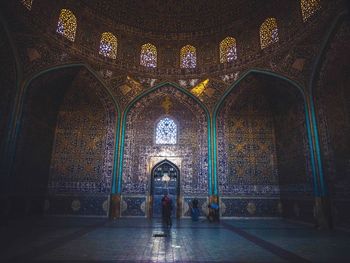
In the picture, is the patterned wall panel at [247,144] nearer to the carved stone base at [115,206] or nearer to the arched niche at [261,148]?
the arched niche at [261,148]

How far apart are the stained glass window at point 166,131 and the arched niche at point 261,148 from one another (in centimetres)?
246

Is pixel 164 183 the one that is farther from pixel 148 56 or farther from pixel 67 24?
pixel 67 24

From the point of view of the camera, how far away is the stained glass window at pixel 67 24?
11472 millimetres

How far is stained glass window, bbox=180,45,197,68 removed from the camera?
1389cm

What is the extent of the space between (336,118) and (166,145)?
7.92 m

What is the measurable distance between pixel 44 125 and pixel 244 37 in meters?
11.3

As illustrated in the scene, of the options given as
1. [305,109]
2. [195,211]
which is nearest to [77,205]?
[195,211]

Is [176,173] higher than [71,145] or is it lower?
lower

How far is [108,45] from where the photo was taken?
43.2 feet

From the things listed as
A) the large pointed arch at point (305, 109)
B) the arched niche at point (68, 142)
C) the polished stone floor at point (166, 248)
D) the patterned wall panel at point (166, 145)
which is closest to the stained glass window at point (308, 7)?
the large pointed arch at point (305, 109)

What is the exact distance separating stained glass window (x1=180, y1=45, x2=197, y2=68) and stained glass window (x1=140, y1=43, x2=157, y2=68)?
1.57m

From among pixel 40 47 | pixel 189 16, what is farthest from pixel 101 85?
pixel 189 16

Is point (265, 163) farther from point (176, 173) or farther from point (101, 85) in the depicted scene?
point (101, 85)

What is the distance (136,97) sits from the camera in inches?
531
